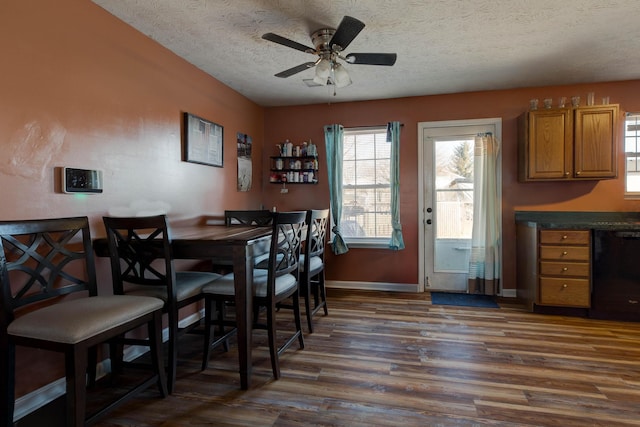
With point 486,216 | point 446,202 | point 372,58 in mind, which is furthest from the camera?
point 446,202

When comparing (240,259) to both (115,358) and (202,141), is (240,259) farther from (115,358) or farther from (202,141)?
(202,141)

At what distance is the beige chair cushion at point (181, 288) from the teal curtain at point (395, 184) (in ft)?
7.74

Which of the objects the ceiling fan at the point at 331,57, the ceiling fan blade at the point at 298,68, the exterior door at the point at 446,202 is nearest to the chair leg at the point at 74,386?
the ceiling fan at the point at 331,57

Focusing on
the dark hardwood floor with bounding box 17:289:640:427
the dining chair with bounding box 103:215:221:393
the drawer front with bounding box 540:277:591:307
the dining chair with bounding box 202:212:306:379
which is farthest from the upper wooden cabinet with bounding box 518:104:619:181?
the dining chair with bounding box 103:215:221:393

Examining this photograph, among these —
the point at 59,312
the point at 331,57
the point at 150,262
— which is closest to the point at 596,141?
the point at 331,57

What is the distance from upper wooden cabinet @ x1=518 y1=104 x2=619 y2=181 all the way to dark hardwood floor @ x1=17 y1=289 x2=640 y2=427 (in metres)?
1.46

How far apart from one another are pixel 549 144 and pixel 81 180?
4066 millimetres

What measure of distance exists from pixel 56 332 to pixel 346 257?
10.5 feet

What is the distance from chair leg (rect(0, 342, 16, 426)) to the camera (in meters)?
1.46

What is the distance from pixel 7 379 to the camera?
146cm

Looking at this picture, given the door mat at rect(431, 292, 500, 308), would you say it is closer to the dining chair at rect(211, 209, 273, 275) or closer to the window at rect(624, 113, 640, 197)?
the window at rect(624, 113, 640, 197)

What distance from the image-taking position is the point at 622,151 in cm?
350

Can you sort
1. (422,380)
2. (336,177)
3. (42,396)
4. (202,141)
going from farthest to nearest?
1. (336,177)
2. (202,141)
3. (422,380)
4. (42,396)

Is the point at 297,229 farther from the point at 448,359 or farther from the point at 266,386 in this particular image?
the point at 448,359
